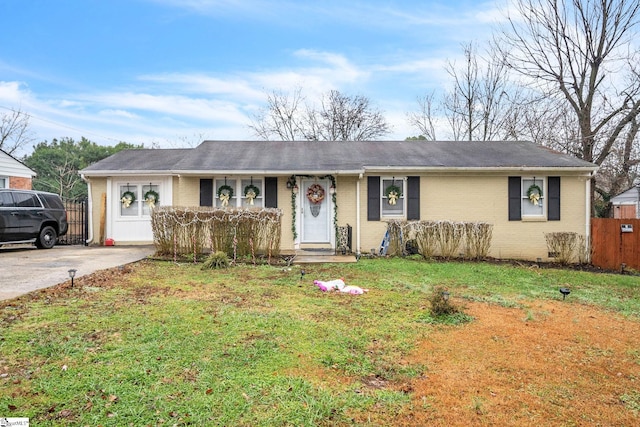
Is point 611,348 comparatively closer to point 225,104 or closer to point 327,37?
point 327,37

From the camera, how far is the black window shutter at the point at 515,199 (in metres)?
10.7

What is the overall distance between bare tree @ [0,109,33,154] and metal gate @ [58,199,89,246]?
17501 millimetres

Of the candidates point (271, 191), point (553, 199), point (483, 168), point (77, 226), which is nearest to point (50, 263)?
point (271, 191)

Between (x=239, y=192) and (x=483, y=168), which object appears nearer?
(x=483, y=168)

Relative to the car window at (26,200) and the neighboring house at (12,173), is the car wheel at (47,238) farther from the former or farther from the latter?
the neighboring house at (12,173)

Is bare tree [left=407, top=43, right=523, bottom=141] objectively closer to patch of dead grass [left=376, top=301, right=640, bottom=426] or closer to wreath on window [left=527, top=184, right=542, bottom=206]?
wreath on window [left=527, top=184, right=542, bottom=206]

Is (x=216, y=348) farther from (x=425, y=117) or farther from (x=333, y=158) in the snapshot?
(x=425, y=117)

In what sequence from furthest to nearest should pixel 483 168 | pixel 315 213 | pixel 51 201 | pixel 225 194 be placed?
pixel 51 201, pixel 315 213, pixel 225 194, pixel 483 168

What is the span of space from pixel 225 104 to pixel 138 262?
16.7m

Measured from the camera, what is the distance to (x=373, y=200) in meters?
10.6

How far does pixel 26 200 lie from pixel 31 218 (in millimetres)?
518

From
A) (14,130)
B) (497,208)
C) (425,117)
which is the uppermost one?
(425,117)

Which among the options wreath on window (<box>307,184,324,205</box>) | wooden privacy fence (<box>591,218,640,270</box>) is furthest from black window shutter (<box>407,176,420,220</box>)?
wooden privacy fence (<box>591,218,640,270</box>)

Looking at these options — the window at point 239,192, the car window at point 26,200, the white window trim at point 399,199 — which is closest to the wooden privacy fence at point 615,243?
the white window trim at point 399,199
